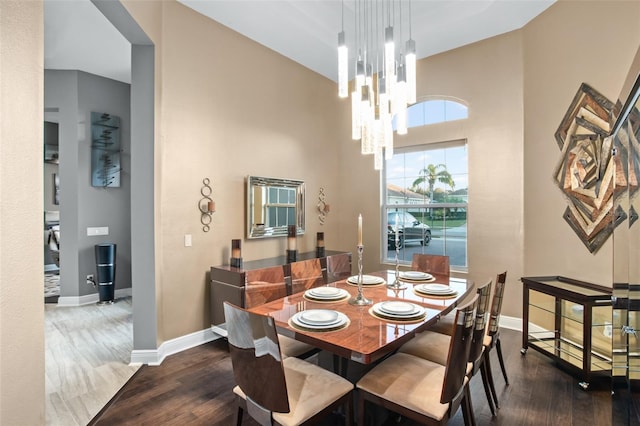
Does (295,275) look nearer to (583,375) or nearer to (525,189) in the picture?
(583,375)

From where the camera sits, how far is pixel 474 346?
1.80m

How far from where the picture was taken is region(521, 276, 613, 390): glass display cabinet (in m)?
2.45

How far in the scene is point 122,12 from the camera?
7.93ft

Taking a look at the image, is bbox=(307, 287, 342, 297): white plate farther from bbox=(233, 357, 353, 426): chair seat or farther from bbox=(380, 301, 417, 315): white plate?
bbox=(233, 357, 353, 426): chair seat

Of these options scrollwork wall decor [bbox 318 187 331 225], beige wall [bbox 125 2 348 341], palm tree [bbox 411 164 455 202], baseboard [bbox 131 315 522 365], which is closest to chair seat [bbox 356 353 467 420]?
baseboard [bbox 131 315 522 365]

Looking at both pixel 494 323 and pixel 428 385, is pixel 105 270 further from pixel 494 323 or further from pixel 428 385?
pixel 494 323

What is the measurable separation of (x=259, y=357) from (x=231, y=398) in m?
1.29

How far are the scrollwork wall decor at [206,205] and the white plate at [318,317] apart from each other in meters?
1.92

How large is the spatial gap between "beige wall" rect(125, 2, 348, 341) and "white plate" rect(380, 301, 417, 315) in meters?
2.16

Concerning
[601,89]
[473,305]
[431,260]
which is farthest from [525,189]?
[473,305]

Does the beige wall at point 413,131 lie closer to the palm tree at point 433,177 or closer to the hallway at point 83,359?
the palm tree at point 433,177

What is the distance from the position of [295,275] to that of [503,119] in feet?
10.3

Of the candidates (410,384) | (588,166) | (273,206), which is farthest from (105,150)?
(588,166)

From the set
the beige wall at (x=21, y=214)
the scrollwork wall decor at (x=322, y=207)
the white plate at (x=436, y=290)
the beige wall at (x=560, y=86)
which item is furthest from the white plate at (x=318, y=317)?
the scrollwork wall decor at (x=322, y=207)
